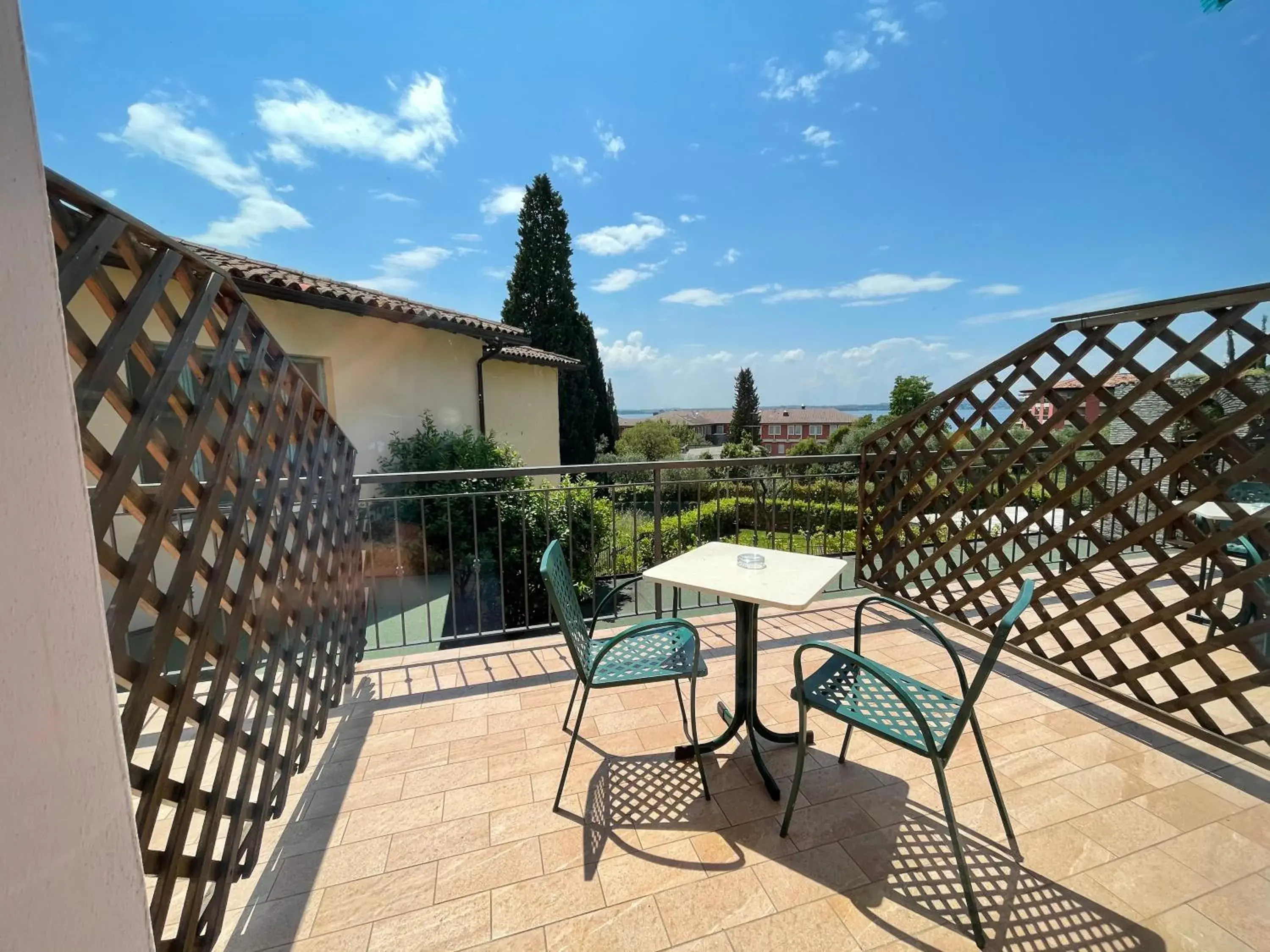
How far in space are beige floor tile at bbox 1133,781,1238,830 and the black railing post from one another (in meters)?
2.24

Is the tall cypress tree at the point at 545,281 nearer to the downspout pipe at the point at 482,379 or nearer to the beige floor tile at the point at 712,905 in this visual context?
the downspout pipe at the point at 482,379

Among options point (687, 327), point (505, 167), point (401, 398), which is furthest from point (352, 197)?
point (687, 327)

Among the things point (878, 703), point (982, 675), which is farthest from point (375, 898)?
point (982, 675)

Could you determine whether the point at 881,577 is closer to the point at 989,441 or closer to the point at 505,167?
the point at 989,441

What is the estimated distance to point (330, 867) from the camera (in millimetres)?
1640

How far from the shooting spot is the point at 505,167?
7191 millimetres

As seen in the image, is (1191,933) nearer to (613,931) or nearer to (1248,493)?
(613,931)

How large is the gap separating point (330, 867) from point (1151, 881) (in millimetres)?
2487

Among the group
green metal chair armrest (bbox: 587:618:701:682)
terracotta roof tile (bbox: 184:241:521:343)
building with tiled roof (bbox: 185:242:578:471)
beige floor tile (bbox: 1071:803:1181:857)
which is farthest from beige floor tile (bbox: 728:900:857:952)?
terracotta roof tile (bbox: 184:241:521:343)

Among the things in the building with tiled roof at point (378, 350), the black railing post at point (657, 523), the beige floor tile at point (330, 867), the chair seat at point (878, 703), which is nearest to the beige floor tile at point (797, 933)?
the chair seat at point (878, 703)

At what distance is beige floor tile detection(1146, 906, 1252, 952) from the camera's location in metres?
1.35

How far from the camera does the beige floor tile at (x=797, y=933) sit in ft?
4.51

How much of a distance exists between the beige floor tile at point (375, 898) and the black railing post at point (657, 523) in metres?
1.90

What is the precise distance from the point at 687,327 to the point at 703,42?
740 inches
